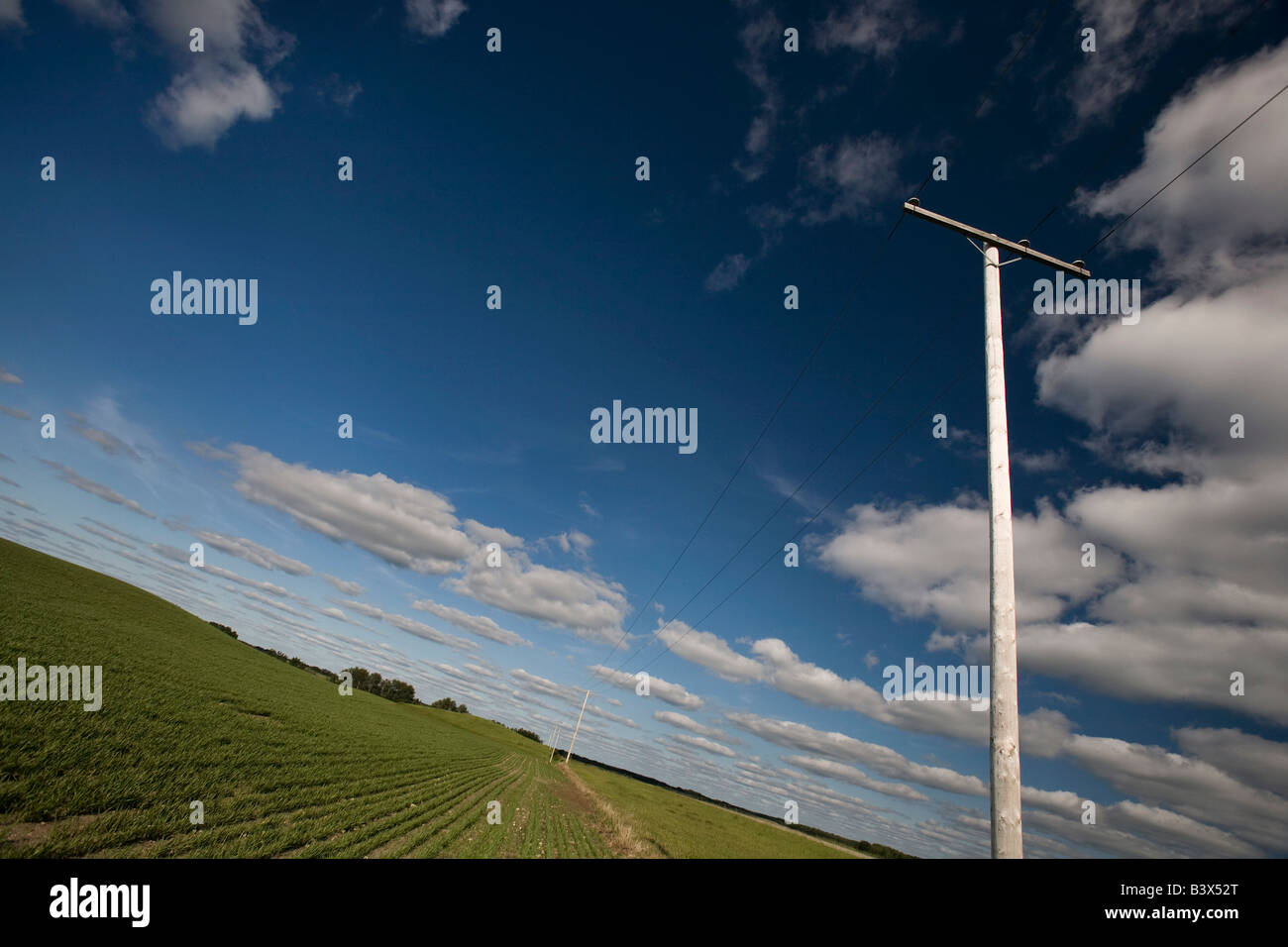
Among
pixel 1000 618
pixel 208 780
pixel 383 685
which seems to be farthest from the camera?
pixel 383 685

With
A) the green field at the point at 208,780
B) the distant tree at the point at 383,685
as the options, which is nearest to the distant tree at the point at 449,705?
the distant tree at the point at 383,685

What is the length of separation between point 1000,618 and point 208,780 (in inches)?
767

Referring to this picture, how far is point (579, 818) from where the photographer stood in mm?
32656

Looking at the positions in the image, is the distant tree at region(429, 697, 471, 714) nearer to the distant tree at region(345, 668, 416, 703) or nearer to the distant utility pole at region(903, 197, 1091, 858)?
the distant tree at region(345, 668, 416, 703)

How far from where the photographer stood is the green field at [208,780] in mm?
9406

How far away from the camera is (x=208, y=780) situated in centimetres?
1299

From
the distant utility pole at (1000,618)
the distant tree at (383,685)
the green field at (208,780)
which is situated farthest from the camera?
the distant tree at (383,685)

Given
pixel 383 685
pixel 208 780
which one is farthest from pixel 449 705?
pixel 208 780

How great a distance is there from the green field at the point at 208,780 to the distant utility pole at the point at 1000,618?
13.7 metres

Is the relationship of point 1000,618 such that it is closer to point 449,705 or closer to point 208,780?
point 208,780

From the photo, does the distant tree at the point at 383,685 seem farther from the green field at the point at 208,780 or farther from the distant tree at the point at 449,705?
the green field at the point at 208,780

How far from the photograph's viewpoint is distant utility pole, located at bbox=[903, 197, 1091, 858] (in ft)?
18.9
